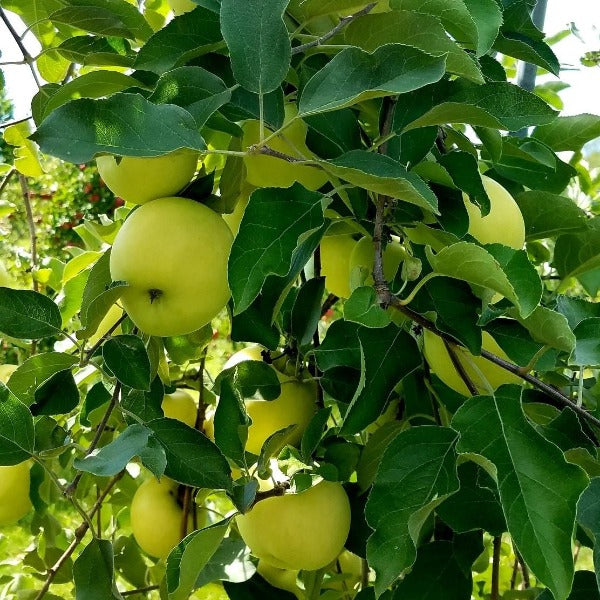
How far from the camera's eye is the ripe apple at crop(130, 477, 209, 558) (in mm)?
998

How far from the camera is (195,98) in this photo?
0.56 metres

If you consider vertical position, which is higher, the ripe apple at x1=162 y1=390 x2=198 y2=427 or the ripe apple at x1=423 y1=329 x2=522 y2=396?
the ripe apple at x1=423 y1=329 x2=522 y2=396

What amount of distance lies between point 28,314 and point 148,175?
167 millimetres

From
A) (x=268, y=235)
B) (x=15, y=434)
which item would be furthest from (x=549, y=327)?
(x=15, y=434)

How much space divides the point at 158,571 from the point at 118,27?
2.24 feet

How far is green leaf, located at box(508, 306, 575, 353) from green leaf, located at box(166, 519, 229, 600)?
280mm

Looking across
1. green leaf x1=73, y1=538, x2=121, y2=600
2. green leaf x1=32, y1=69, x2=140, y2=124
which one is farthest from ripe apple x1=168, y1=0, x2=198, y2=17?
green leaf x1=73, y1=538, x2=121, y2=600

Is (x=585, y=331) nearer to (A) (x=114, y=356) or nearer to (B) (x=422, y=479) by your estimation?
(B) (x=422, y=479)

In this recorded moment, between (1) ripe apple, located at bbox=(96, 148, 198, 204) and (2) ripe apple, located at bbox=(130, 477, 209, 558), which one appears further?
(2) ripe apple, located at bbox=(130, 477, 209, 558)

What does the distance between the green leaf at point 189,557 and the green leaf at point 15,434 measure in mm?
142

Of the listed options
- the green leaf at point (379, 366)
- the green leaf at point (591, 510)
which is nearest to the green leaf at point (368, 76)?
the green leaf at point (379, 366)

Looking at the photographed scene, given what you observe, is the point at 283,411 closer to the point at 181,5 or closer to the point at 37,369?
the point at 37,369

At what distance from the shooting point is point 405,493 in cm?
60

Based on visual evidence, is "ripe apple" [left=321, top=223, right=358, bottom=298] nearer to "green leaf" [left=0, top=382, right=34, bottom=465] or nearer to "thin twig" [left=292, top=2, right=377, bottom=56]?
"thin twig" [left=292, top=2, right=377, bottom=56]
